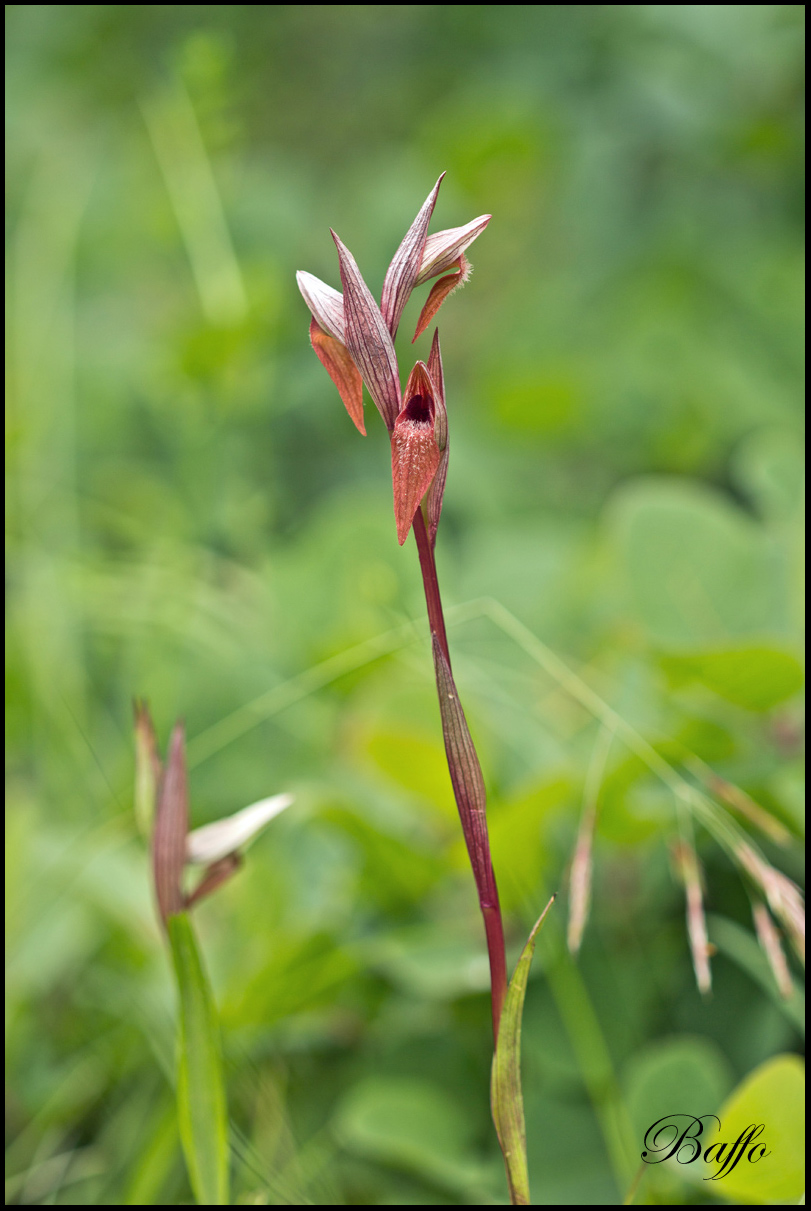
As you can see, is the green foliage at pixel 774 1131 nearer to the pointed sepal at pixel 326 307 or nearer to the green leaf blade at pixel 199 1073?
the green leaf blade at pixel 199 1073

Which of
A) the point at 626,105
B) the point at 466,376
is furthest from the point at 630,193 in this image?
the point at 466,376

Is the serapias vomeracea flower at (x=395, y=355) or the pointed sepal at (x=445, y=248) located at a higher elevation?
the pointed sepal at (x=445, y=248)

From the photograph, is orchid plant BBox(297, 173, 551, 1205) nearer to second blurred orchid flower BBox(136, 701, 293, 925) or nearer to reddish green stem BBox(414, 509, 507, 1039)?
reddish green stem BBox(414, 509, 507, 1039)

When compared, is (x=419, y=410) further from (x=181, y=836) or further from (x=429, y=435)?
(x=181, y=836)

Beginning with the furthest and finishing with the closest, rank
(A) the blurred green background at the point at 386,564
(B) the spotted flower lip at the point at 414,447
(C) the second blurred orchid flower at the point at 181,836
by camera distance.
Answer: (A) the blurred green background at the point at 386,564 → (C) the second blurred orchid flower at the point at 181,836 → (B) the spotted flower lip at the point at 414,447

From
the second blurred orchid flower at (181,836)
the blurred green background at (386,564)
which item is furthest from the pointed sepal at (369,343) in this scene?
the blurred green background at (386,564)
